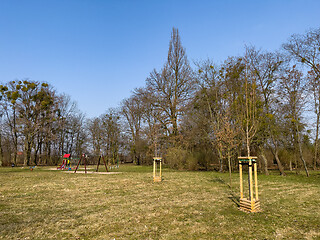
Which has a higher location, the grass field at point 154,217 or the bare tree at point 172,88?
the bare tree at point 172,88

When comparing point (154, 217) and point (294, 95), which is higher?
point (294, 95)

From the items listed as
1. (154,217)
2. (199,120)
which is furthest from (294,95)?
(154,217)

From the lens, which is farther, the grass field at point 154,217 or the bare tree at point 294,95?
the bare tree at point 294,95

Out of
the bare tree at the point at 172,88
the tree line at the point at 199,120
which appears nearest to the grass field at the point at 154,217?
the tree line at the point at 199,120

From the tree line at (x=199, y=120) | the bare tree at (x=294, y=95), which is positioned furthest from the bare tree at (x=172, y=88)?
the bare tree at (x=294, y=95)

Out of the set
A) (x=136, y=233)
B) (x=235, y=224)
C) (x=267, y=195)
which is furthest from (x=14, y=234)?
(x=267, y=195)

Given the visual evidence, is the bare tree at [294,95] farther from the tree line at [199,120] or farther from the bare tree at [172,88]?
the bare tree at [172,88]

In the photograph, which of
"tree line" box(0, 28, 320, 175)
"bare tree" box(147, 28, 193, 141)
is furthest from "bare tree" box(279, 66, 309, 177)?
"bare tree" box(147, 28, 193, 141)

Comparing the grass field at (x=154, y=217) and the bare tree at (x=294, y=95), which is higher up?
the bare tree at (x=294, y=95)

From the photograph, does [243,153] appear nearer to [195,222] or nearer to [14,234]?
[195,222]

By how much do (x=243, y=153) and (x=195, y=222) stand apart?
1636 cm

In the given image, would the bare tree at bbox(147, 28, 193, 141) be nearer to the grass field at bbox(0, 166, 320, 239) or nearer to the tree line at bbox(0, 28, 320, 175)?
the tree line at bbox(0, 28, 320, 175)

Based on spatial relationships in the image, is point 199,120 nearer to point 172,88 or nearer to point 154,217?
point 172,88

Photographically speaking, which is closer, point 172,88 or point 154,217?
point 154,217
